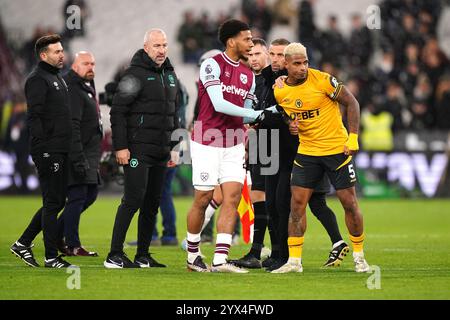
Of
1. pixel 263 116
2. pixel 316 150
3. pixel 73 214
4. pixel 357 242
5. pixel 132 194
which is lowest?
pixel 73 214

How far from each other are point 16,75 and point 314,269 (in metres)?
16.3

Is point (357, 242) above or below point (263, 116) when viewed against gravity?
below

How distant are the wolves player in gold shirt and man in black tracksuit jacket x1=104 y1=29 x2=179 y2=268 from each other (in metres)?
1.25

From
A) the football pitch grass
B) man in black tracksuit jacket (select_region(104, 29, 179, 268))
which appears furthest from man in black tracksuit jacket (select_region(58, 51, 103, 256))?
man in black tracksuit jacket (select_region(104, 29, 179, 268))

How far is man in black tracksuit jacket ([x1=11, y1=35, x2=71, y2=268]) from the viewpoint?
10.8 metres

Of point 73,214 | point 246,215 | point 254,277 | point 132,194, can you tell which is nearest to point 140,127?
point 132,194

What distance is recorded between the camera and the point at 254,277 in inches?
403

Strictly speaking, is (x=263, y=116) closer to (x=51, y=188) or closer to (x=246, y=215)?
(x=51, y=188)

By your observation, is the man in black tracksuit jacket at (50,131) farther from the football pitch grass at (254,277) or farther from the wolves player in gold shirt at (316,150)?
the wolves player in gold shirt at (316,150)

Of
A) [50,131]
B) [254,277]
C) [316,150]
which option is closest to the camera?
[254,277]

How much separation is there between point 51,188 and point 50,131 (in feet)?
1.87

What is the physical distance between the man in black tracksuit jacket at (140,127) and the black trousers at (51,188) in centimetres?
57

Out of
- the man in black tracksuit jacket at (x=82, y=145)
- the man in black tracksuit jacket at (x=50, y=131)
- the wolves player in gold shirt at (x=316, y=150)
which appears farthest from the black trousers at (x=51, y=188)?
the wolves player in gold shirt at (x=316, y=150)

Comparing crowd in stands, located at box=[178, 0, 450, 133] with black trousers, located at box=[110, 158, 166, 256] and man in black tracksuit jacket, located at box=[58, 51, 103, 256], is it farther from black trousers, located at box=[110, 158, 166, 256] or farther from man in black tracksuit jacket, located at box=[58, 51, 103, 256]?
black trousers, located at box=[110, 158, 166, 256]
